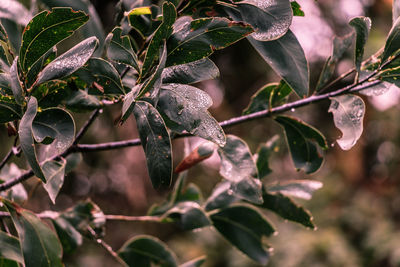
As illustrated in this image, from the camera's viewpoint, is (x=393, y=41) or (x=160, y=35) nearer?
(x=160, y=35)

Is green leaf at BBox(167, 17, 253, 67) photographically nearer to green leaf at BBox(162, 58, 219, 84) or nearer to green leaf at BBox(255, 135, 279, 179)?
green leaf at BBox(162, 58, 219, 84)

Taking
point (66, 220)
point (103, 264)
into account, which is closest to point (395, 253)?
point (103, 264)

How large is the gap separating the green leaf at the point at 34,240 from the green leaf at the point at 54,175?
0.17 feet

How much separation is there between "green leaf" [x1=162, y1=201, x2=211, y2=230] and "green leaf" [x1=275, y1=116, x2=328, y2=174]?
17cm

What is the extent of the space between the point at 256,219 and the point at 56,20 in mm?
447

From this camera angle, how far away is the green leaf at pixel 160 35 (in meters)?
0.39

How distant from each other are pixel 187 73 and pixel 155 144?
82 millimetres

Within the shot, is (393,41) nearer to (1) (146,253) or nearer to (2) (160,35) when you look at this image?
(2) (160,35)

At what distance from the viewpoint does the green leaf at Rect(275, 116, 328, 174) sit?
2.02ft

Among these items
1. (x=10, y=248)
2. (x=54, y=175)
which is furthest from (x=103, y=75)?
(x=10, y=248)

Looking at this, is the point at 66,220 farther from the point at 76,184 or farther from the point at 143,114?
the point at 76,184

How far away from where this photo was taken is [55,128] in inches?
17.8

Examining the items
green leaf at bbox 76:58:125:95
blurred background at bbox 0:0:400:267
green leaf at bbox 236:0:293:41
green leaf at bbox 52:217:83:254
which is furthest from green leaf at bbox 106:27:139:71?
blurred background at bbox 0:0:400:267

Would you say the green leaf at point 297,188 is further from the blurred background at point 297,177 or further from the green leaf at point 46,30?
the blurred background at point 297,177
